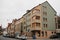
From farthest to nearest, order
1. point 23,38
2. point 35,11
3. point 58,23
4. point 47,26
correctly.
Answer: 1. point 58,23
2. point 47,26
3. point 35,11
4. point 23,38

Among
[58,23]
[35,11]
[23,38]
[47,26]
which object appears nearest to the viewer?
[23,38]

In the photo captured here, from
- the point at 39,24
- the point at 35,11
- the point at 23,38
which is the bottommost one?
the point at 23,38

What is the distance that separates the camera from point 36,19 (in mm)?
70625

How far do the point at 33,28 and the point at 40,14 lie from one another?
686cm

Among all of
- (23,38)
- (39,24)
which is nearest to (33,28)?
(39,24)

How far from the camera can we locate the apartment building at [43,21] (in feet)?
233

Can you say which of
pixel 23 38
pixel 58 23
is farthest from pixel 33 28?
pixel 23 38

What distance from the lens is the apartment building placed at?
71.1 m

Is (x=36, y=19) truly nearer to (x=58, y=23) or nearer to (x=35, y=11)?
(x=35, y=11)

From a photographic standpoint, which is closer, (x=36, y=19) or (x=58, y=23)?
(x=36, y=19)

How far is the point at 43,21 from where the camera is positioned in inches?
2899

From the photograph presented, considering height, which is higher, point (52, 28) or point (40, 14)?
point (40, 14)

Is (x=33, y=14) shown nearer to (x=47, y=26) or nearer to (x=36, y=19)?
(x=36, y=19)

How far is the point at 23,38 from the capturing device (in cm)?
4944
